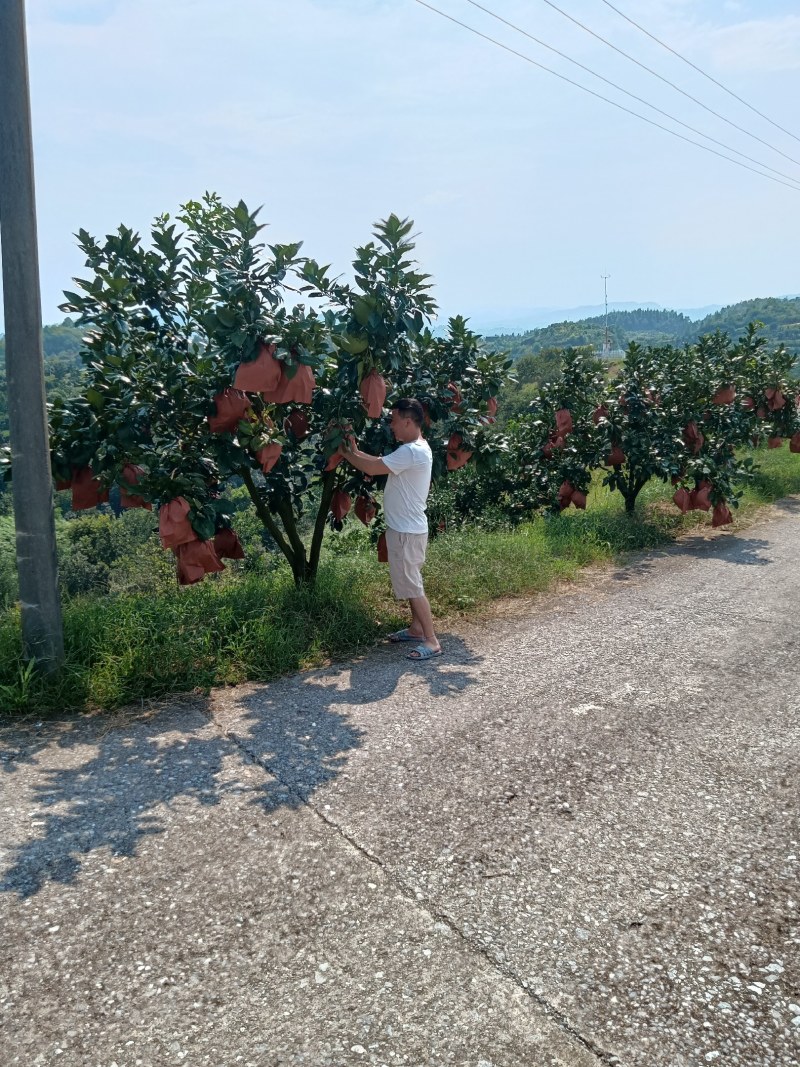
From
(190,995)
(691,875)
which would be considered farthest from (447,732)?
(190,995)

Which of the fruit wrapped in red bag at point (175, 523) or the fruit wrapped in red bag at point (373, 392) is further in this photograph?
the fruit wrapped in red bag at point (373, 392)

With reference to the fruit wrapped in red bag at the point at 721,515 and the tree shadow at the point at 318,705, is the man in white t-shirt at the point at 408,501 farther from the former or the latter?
the fruit wrapped in red bag at the point at 721,515

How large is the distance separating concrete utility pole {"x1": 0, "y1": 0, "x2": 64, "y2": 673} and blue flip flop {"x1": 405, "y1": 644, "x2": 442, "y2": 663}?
2004mm

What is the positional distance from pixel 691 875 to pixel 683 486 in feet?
21.5

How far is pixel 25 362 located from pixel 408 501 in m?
2.23

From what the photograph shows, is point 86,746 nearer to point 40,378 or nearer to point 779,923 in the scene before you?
point 40,378

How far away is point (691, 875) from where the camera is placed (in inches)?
117

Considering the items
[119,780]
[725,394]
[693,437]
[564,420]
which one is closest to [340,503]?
[119,780]

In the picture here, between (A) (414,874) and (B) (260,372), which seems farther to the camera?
(B) (260,372)

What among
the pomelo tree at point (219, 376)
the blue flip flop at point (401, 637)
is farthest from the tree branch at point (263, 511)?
the blue flip flop at point (401, 637)

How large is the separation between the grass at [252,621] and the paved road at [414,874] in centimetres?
22

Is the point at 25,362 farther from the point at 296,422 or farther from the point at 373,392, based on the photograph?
the point at 373,392

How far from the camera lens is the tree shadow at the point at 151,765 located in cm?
312

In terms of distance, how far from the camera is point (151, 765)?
147 inches
